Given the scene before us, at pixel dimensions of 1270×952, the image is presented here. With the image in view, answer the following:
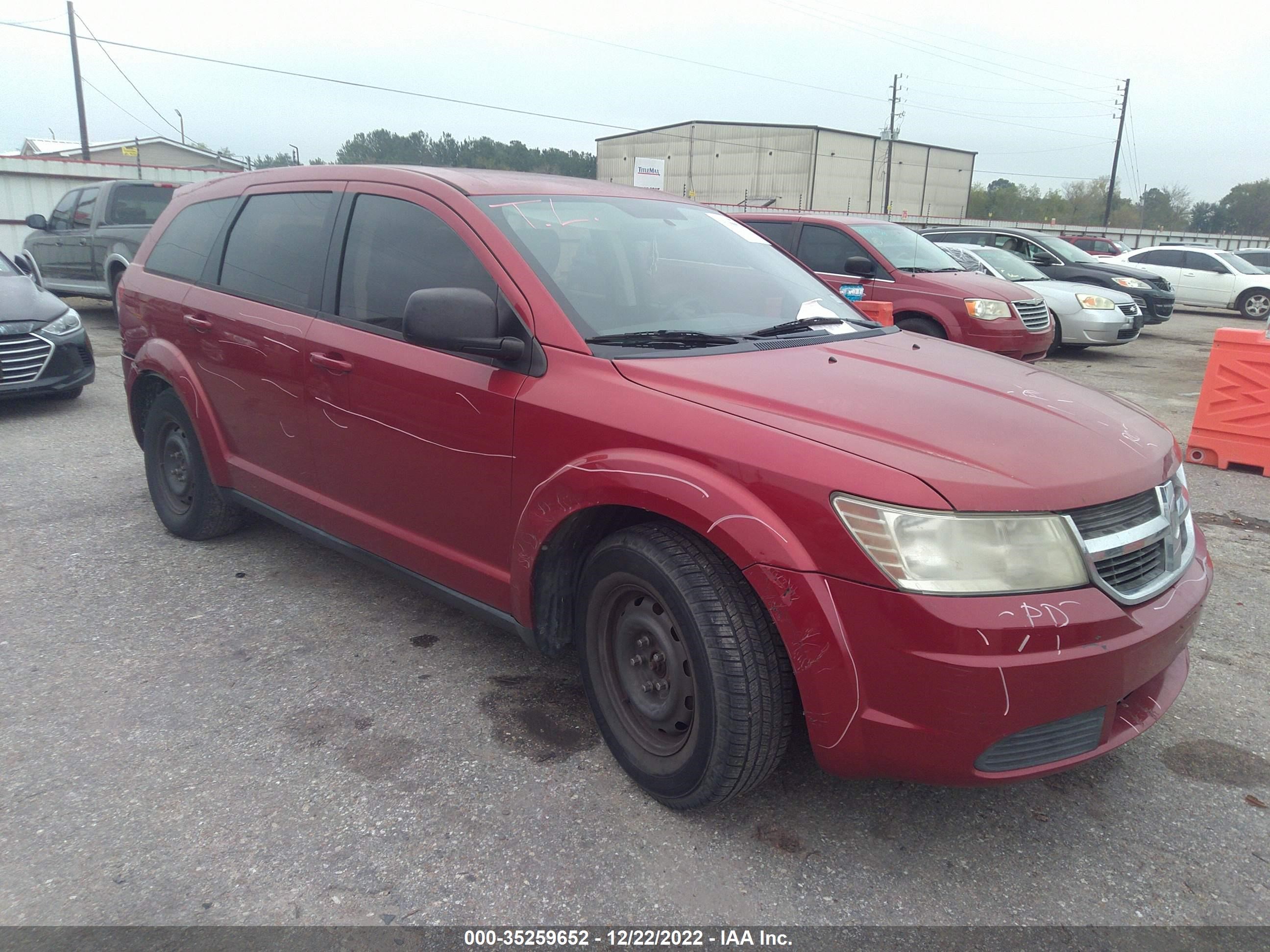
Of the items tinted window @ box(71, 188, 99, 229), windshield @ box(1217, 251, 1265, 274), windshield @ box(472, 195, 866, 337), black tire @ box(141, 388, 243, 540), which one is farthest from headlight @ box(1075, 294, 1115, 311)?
tinted window @ box(71, 188, 99, 229)

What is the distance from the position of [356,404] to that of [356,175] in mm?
981

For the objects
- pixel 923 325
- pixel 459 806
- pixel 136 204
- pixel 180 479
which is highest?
pixel 136 204

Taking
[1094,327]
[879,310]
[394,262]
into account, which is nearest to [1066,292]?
[1094,327]

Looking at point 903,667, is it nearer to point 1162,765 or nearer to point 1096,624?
point 1096,624

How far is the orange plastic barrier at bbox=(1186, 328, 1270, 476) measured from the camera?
20.9ft

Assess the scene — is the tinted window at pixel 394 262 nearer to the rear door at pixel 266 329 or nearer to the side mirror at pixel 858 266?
the rear door at pixel 266 329

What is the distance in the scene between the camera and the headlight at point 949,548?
2041 millimetres

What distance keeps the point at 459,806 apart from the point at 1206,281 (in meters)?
22.8

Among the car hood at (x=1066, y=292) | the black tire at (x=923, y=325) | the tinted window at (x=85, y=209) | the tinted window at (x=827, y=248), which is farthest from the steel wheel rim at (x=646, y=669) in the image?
the tinted window at (x=85, y=209)

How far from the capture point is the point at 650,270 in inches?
125

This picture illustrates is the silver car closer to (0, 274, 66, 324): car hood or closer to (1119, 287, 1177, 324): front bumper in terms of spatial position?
(1119, 287, 1177, 324): front bumper

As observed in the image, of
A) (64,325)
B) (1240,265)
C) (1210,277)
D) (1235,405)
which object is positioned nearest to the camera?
(1235,405)

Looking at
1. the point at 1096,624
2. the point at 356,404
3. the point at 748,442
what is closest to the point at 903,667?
the point at 1096,624

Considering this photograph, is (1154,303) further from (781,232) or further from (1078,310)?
(781,232)
